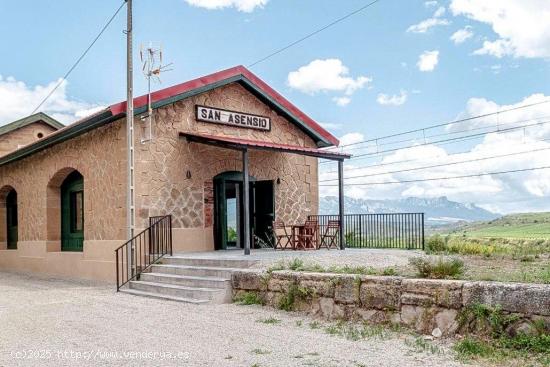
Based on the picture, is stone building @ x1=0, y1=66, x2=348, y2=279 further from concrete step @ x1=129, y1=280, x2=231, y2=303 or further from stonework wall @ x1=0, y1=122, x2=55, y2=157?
stonework wall @ x1=0, y1=122, x2=55, y2=157

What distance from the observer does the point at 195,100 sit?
13.7m

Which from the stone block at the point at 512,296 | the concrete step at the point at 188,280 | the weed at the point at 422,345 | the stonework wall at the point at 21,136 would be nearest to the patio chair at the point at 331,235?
the concrete step at the point at 188,280

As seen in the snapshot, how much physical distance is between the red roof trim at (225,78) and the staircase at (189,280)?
11.2 feet

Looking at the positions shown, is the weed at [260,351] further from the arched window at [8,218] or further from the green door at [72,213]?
the arched window at [8,218]

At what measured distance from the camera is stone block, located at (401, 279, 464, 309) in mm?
6230

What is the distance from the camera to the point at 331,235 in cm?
1448

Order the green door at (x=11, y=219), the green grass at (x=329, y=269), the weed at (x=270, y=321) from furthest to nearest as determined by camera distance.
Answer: the green door at (x=11, y=219) < the green grass at (x=329, y=269) < the weed at (x=270, y=321)

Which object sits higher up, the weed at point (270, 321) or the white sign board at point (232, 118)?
the white sign board at point (232, 118)

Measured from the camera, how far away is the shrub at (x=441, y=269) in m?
6.87

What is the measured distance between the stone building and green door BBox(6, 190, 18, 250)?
166 cm

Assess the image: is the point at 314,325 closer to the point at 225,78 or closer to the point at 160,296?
the point at 160,296

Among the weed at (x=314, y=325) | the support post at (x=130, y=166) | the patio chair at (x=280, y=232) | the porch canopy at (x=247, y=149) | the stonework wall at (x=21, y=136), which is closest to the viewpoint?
the weed at (x=314, y=325)

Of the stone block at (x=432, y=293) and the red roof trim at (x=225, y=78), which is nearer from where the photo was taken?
the stone block at (x=432, y=293)

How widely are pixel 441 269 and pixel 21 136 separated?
746 inches
